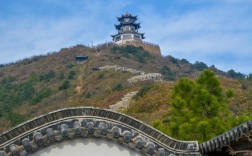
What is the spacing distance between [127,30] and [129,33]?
2.56ft

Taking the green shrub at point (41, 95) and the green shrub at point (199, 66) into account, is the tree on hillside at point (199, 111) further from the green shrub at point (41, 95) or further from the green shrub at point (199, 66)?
the green shrub at point (199, 66)

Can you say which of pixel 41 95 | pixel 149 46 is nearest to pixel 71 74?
pixel 41 95

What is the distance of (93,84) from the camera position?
45.0 metres

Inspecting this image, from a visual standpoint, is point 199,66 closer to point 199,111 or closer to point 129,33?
point 129,33

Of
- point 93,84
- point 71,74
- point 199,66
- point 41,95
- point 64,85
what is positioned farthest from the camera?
point 199,66

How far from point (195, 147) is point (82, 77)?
4385cm

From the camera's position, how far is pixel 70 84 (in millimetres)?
46406

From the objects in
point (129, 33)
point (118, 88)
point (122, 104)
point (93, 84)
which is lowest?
point (122, 104)

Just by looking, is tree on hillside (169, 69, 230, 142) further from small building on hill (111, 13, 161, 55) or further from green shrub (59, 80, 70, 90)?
small building on hill (111, 13, 161, 55)

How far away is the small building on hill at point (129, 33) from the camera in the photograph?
2638 inches

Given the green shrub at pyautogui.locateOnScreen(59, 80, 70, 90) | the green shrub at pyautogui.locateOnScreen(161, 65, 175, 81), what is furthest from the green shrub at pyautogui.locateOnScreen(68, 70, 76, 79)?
the green shrub at pyautogui.locateOnScreen(161, 65, 175, 81)

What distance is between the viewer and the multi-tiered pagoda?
68812 millimetres

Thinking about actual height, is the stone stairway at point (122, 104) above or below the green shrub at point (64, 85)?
below

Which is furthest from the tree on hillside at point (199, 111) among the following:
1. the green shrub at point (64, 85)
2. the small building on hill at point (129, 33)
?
the small building on hill at point (129, 33)
